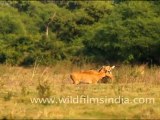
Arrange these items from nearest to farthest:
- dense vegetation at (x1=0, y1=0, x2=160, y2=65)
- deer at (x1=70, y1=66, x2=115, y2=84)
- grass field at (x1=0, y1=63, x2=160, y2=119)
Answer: grass field at (x1=0, y1=63, x2=160, y2=119)
deer at (x1=70, y1=66, x2=115, y2=84)
dense vegetation at (x1=0, y1=0, x2=160, y2=65)

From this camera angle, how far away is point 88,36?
3031cm

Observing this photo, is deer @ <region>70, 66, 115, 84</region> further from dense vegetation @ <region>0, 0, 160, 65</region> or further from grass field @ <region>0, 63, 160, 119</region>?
dense vegetation @ <region>0, 0, 160, 65</region>

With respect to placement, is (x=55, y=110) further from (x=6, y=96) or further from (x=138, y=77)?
(x=138, y=77)

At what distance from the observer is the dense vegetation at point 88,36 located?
2533 centimetres

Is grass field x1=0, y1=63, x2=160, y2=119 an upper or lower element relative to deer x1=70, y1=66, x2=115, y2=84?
upper

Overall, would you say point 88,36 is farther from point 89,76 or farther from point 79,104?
point 79,104

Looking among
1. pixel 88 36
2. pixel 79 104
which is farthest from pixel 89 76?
pixel 88 36

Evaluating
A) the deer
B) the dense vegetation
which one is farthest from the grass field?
the dense vegetation

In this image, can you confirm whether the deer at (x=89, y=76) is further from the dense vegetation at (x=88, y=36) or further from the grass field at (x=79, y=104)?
the dense vegetation at (x=88, y=36)

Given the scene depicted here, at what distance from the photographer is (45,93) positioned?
10.6 m

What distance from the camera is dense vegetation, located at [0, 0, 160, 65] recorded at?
25.3 metres

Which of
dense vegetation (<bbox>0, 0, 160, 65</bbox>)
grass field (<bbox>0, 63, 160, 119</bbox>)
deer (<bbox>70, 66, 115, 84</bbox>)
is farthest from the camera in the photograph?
dense vegetation (<bbox>0, 0, 160, 65</bbox>)

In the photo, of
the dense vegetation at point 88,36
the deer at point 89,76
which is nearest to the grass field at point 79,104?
the deer at point 89,76

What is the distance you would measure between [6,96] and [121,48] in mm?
15232
